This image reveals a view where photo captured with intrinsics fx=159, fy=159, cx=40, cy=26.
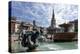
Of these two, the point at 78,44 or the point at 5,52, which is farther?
the point at 78,44

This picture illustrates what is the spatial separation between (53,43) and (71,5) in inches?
17.1

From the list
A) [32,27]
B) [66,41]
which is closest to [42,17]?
[32,27]

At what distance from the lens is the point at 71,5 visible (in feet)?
5.39

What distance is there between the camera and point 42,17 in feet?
5.13

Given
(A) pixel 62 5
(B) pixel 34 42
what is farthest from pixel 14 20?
(A) pixel 62 5

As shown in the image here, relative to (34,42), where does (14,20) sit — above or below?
above

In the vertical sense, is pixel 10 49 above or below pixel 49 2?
below

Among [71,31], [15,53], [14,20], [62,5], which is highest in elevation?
[62,5]

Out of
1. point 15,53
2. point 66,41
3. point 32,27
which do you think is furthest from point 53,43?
point 15,53

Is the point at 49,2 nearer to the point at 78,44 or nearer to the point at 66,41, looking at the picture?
the point at 66,41

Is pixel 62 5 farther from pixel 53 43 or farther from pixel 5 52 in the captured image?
pixel 5 52

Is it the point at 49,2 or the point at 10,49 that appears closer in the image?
the point at 10,49

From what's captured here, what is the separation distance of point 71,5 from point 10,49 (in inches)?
29.8

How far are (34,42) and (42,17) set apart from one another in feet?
0.84
